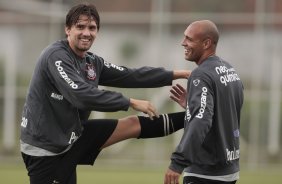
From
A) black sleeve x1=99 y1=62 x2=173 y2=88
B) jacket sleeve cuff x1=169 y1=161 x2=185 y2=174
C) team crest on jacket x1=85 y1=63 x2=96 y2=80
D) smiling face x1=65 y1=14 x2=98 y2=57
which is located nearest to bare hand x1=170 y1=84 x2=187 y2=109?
black sleeve x1=99 y1=62 x2=173 y2=88

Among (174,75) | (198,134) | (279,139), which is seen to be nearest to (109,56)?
(279,139)

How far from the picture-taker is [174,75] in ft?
31.0

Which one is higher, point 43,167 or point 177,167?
point 177,167

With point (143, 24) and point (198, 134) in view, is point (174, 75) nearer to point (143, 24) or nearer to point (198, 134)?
point (198, 134)

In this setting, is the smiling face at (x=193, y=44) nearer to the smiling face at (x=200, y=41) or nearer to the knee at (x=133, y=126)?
the smiling face at (x=200, y=41)

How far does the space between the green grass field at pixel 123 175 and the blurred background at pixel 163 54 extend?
796 mm

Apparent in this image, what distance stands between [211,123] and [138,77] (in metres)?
1.55

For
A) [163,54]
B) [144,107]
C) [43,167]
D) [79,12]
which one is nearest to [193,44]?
[144,107]

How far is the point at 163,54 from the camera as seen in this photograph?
74.0 feet

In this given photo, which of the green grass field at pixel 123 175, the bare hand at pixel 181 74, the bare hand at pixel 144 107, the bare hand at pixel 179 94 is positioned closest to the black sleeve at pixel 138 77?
the bare hand at pixel 181 74

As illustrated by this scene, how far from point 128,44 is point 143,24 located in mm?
577

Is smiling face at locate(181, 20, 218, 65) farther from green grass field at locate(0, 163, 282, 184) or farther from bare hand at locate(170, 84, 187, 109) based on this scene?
green grass field at locate(0, 163, 282, 184)

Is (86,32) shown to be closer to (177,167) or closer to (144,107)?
(144,107)

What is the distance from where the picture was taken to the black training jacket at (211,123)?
8016 millimetres
